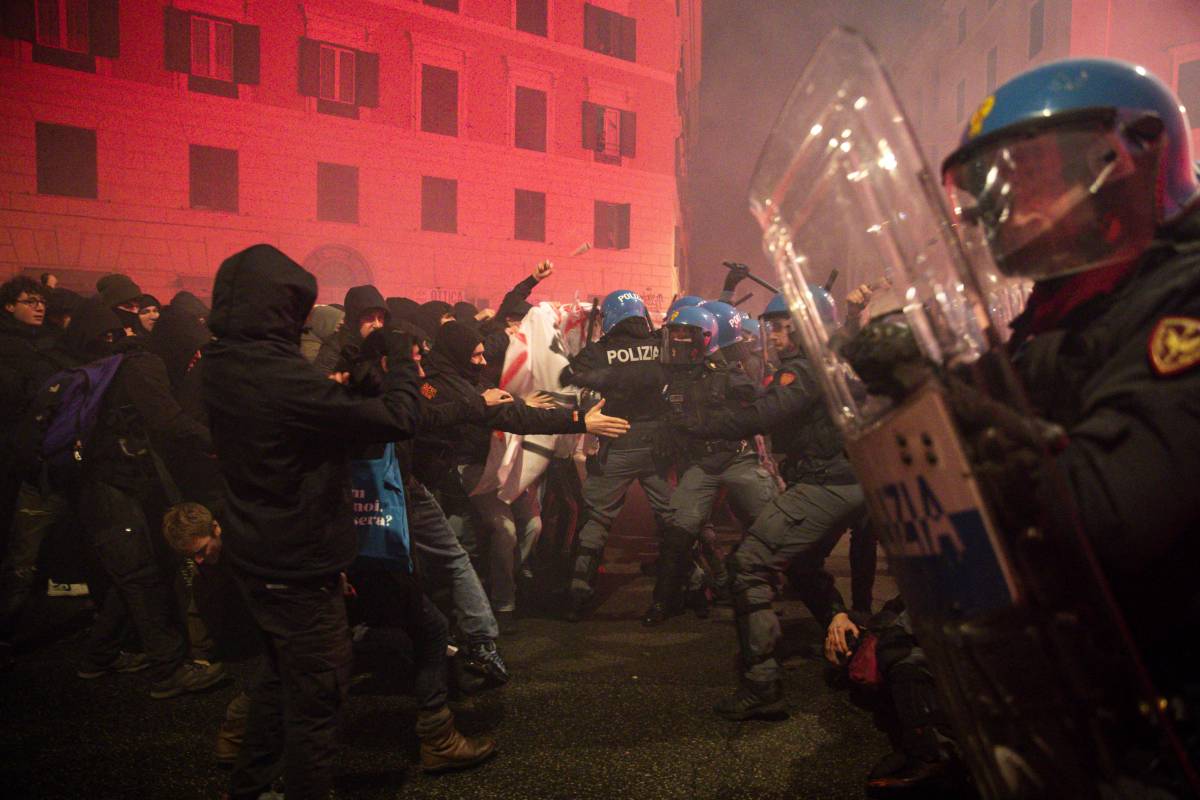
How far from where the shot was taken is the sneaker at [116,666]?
4.49m

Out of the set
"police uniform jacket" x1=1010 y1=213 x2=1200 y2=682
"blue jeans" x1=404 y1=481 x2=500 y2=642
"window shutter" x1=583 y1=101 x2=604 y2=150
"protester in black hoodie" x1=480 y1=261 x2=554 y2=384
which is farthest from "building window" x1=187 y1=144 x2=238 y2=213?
"police uniform jacket" x1=1010 y1=213 x2=1200 y2=682

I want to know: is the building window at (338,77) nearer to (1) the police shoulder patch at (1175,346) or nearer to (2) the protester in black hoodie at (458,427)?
(2) the protester in black hoodie at (458,427)

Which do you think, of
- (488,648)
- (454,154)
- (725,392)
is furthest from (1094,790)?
(454,154)

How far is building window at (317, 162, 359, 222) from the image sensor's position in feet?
62.3

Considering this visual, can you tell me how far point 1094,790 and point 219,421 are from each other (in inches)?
107

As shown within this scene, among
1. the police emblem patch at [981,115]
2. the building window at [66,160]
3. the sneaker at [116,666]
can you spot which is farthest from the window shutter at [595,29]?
the police emblem patch at [981,115]

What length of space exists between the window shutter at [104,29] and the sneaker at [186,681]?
1716 centimetres

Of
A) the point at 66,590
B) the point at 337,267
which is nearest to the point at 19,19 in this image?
the point at 337,267

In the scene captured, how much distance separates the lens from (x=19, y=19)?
14914mm

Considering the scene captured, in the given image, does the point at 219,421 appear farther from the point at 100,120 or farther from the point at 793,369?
the point at 100,120

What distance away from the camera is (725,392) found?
581 cm

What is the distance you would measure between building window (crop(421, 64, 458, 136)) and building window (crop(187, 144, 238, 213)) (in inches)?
209

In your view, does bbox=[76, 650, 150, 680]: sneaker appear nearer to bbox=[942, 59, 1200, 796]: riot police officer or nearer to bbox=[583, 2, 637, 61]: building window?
bbox=[942, 59, 1200, 796]: riot police officer

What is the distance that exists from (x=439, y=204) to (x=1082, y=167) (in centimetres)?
2101
